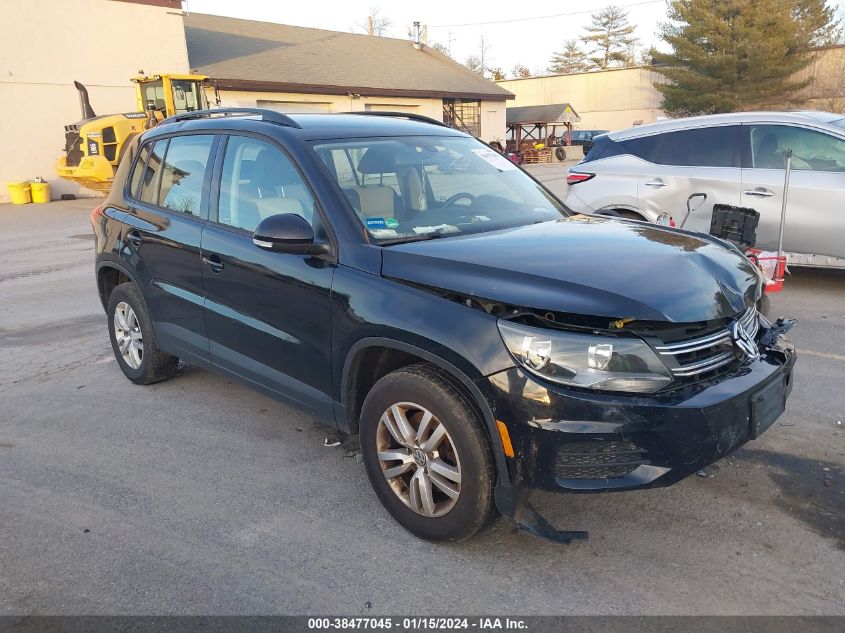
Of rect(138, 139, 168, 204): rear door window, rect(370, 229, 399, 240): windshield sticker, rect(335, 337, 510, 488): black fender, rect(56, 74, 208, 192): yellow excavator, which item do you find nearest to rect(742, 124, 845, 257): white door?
rect(370, 229, 399, 240): windshield sticker

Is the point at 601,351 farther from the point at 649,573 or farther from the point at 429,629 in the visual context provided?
the point at 429,629

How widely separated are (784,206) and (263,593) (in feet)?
20.4

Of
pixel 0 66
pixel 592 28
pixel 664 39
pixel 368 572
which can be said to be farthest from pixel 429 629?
pixel 592 28

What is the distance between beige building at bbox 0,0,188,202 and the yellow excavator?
1.91m

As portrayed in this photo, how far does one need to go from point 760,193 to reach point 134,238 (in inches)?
231

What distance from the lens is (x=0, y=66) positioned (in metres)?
21.0

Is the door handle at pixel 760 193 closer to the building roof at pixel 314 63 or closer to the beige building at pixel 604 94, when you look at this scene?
the building roof at pixel 314 63

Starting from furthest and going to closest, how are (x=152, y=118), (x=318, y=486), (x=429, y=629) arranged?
(x=152, y=118), (x=318, y=486), (x=429, y=629)

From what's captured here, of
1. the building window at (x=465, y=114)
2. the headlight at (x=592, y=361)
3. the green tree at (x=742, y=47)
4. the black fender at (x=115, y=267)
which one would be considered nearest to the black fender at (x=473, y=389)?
the headlight at (x=592, y=361)

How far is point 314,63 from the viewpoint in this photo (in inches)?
1227

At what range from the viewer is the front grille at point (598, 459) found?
8.76 ft

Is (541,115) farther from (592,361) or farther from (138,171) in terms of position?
(592,361)

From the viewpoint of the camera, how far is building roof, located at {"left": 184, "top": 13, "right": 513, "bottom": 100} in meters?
27.2

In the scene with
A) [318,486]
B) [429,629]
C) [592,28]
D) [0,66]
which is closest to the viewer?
[429,629]
